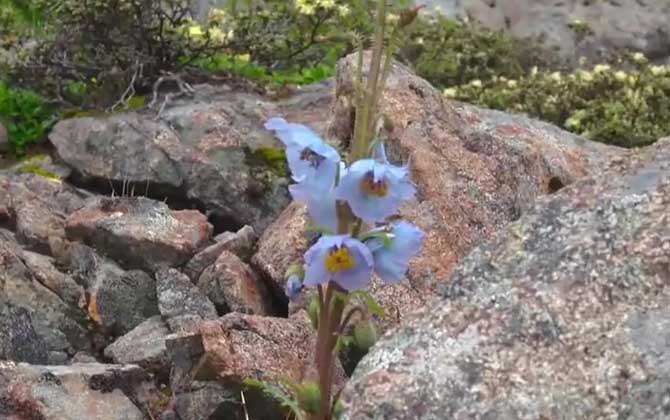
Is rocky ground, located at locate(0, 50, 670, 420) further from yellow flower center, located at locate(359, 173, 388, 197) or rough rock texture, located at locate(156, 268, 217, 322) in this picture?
yellow flower center, located at locate(359, 173, 388, 197)

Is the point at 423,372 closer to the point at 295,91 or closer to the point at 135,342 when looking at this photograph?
the point at 135,342

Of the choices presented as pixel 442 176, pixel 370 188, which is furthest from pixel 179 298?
pixel 370 188

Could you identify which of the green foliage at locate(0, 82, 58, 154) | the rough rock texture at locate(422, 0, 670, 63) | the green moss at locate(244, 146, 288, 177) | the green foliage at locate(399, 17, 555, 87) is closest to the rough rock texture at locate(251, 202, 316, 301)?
the green moss at locate(244, 146, 288, 177)

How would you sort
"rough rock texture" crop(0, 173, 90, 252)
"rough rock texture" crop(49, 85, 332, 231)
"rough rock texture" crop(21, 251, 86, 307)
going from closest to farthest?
"rough rock texture" crop(21, 251, 86, 307), "rough rock texture" crop(0, 173, 90, 252), "rough rock texture" crop(49, 85, 332, 231)

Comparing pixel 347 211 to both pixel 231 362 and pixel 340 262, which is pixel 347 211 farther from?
pixel 231 362

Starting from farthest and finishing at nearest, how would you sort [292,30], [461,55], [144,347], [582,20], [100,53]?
[582,20], [461,55], [292,30], [100,53], [144,347]

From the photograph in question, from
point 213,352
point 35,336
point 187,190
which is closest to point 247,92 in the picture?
point 187,190
